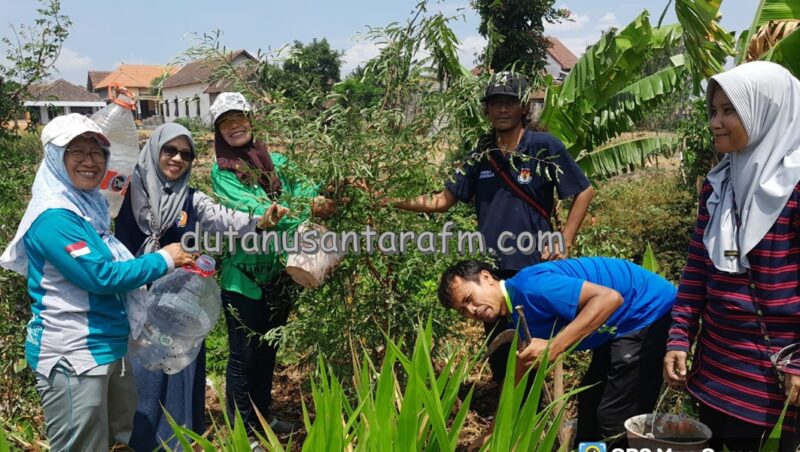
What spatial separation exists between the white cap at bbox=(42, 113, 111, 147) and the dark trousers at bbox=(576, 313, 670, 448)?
91.3 inches

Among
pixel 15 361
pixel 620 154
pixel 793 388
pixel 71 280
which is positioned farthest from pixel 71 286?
pixel 620 154

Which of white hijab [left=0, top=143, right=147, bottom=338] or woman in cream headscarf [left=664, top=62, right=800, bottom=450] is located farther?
white hijab [left=0, top=143, right=147, bottom=338]

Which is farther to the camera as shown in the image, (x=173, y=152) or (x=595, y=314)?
(x=173, y=152)

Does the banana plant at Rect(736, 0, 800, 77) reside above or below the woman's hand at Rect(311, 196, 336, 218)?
above

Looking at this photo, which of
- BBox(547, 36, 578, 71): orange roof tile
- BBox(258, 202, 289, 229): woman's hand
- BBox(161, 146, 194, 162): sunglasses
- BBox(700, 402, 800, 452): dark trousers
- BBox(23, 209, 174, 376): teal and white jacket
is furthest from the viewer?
BBox(547, 36, 578, 71): orange roof tile

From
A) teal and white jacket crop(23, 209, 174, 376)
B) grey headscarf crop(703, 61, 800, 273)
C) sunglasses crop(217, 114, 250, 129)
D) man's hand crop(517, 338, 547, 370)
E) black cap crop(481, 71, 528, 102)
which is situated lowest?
man's hand crop(517, 338, 547, 370)

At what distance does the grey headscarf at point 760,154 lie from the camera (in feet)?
6.73

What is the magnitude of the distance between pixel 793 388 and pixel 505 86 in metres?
1.75

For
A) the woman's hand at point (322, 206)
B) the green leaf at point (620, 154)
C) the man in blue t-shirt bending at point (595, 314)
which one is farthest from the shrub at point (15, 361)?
the green leaf at point (620, 154)

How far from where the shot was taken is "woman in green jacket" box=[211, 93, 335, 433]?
2.89 meters

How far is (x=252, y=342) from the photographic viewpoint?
3369mm

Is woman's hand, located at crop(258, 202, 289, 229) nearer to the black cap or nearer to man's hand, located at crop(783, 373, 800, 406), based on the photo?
the black cap

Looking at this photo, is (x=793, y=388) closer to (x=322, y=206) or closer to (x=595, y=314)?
(x=595, y=314)

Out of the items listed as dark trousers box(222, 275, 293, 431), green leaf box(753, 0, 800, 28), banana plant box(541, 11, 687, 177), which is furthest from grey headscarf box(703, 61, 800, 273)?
banana plant box(541, 11, 687, 177)
